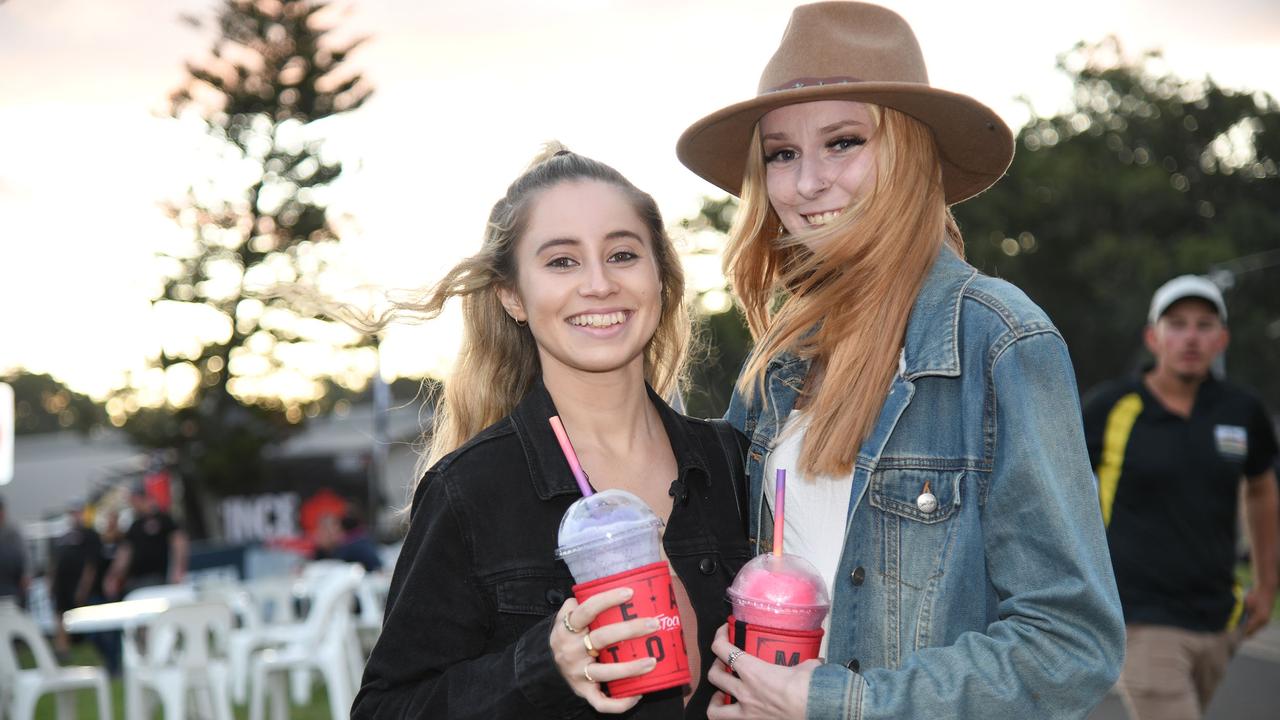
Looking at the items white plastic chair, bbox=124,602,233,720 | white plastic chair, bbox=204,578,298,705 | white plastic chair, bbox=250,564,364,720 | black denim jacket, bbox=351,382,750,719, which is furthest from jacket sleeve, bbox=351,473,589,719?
white plastic chair, bbox=204,578,298,705

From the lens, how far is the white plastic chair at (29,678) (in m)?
8.66

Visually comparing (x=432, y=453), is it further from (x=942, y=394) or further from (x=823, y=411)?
(x=942, y=394)

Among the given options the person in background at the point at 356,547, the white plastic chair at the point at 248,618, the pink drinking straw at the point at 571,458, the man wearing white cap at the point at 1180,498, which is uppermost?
the pink drinking straw at the point at 571,458

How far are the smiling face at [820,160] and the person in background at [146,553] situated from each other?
44.6 ft

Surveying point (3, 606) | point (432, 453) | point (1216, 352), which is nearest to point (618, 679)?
point (432, 453)

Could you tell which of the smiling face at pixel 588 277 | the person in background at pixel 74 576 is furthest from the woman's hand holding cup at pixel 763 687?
the person in background at pixel 74 576

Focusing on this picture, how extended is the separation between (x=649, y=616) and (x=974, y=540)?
23.2 inches

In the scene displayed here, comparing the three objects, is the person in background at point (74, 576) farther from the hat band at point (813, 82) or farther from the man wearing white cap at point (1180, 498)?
the hat band at point (813, 82)

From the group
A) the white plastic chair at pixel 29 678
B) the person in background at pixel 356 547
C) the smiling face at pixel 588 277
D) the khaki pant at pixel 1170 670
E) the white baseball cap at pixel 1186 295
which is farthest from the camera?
the person in background at pixel 356 547

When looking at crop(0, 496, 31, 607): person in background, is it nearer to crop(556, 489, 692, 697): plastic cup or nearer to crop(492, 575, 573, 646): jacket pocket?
crop(492, 575, 573, 646): jacket pocket

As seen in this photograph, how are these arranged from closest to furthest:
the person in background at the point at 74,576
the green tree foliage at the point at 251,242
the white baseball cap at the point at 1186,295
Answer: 1. the white baseball cap at the point at 1186,295
2. the person in background at the point at 74,576
3. the green tree foliage at the point at 251,242

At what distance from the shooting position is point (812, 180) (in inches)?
97.5

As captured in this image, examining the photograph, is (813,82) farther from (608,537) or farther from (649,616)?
(649,616)

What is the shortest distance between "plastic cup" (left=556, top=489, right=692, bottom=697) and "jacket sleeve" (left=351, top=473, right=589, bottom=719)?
14 cm
